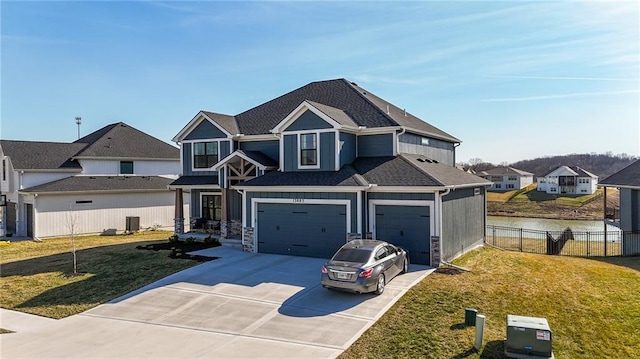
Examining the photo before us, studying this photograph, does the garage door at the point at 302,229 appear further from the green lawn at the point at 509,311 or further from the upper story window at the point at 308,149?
the green lawn at the point at 509,311

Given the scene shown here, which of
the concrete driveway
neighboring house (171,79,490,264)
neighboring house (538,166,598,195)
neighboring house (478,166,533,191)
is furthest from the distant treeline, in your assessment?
the concrete driveway

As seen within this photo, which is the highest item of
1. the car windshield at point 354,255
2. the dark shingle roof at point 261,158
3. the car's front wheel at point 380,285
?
the dark shingle roof at point 261,158

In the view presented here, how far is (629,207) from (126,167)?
1252 inches

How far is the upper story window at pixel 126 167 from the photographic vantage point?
99.8 feet

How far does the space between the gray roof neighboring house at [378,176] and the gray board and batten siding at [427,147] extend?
0.62 metres

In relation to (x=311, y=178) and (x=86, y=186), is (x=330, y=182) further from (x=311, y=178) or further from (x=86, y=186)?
(x=86, y=186)

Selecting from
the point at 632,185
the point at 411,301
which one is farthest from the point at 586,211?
the point at 411,301

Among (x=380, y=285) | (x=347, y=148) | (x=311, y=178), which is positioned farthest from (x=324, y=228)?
(x=380, y=285)

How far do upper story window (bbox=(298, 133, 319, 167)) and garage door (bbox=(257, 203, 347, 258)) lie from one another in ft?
6.89

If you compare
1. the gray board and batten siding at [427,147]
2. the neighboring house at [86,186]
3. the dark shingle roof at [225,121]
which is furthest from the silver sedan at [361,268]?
the neighboring house at [86,186]

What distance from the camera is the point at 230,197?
2188cm

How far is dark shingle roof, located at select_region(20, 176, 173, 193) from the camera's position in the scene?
86.6ft

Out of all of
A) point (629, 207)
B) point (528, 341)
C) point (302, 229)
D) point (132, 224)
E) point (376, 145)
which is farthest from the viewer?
point (132, 224)

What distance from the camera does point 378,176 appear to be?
16562 millimetres
